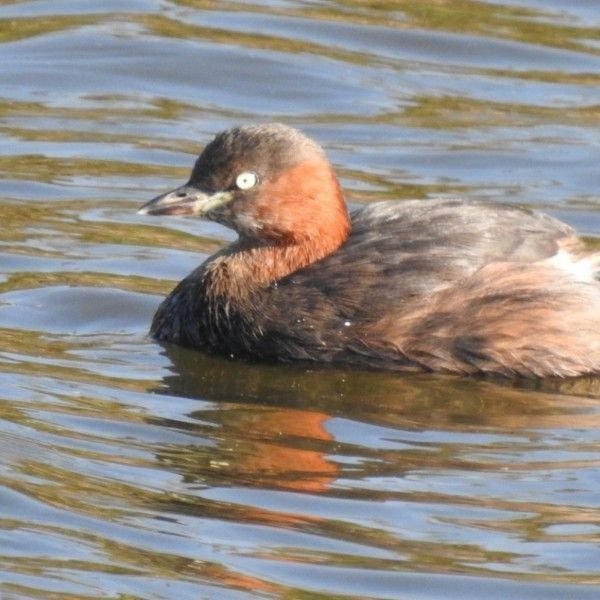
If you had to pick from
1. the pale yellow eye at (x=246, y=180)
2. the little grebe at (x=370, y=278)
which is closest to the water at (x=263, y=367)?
the little grebe at (x=370, y=278)

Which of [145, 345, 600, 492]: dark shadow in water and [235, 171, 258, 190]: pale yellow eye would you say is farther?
[235, 171, 258, 190]: pale yellow eye

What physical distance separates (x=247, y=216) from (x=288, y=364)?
678mm

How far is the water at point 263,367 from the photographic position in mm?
6219

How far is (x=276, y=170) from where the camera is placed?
8570mm

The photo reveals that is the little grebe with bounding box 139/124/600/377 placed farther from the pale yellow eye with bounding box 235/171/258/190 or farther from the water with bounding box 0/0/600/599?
the water with bounding box 0/0/600/599

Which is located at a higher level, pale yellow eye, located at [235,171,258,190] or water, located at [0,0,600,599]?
pale yellow eye, located at [235,171,258,190]

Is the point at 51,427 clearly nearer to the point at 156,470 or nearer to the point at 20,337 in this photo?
the point at 156,470

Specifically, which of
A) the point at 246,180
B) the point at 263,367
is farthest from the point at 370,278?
the point at 246,180

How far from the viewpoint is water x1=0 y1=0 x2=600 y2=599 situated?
622cm

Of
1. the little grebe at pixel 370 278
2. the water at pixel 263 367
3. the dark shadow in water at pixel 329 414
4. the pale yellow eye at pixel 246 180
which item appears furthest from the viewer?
the pale yellow eye at pixel 246 180

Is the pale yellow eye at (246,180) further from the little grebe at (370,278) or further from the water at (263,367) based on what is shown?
the water at (263,367)

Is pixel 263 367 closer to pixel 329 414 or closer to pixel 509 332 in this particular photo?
pixel 329 414

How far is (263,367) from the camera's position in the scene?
27.7 feet

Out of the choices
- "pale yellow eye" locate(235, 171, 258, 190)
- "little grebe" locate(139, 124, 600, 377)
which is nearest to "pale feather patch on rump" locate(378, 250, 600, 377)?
"little grebe" locate(139, 124, 600, 377)
